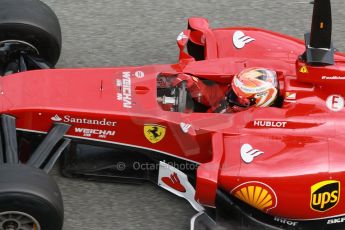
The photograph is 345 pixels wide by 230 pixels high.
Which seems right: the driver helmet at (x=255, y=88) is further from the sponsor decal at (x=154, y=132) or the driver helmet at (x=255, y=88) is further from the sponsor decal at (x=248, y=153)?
the sponsor decal at (x=154, y=132)

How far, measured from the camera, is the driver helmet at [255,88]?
6160 mm

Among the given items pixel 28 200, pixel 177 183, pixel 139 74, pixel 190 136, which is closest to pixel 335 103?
pixel 190 136

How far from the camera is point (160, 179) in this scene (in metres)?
6.42

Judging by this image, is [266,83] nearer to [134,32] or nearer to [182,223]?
[182,223]

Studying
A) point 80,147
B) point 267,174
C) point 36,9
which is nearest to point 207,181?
point 267,174

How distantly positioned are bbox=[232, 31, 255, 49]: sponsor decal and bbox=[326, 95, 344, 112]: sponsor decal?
1008 mm

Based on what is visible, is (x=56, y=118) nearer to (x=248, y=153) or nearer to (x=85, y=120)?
(x=85, y=120)

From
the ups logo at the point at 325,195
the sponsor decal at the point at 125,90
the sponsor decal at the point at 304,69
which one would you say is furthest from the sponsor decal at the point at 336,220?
the sponsor decal at the point at 125,90

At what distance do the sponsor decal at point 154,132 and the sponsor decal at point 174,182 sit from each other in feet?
0.97

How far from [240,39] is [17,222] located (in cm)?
247

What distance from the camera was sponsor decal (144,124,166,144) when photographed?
20.3ft

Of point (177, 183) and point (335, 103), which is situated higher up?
point (335, 103)

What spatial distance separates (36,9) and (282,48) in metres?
2.05

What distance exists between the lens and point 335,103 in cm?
621
